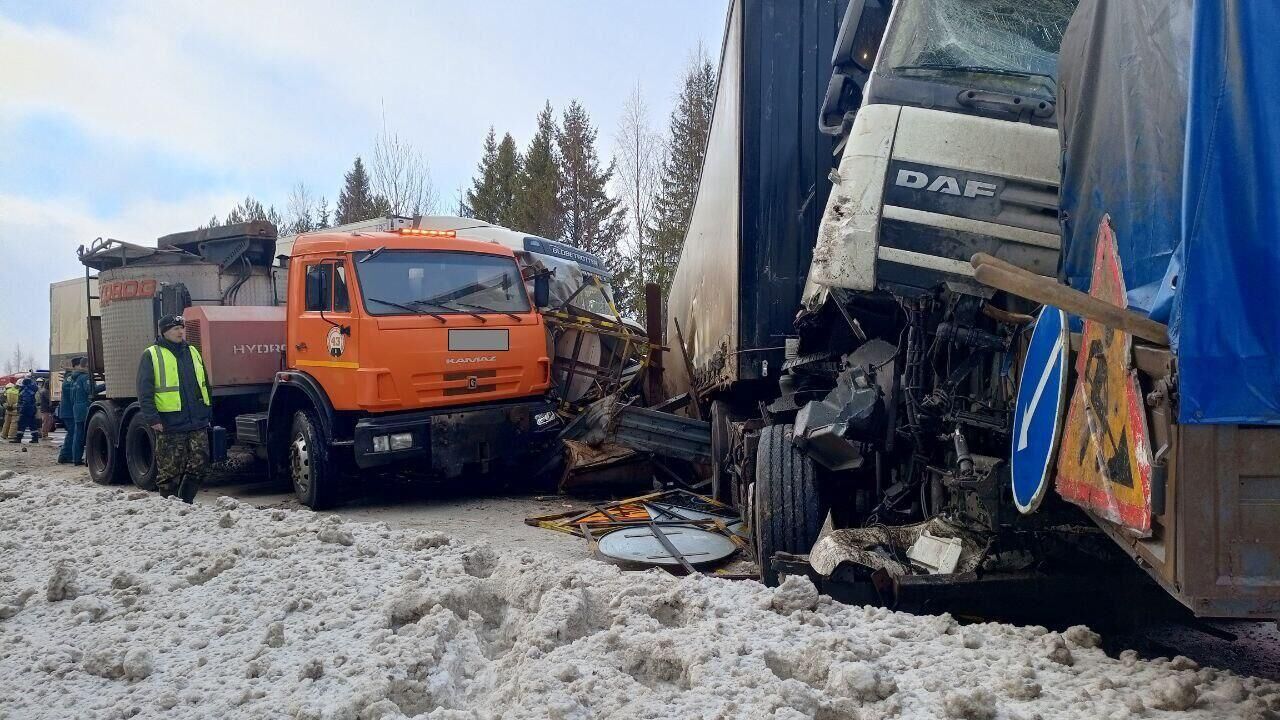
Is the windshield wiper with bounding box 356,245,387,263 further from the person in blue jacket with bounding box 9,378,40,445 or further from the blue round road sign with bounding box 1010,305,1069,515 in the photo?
the person in blue jacket with bounding box 9,378,40,445

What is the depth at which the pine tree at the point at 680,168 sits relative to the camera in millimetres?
28250

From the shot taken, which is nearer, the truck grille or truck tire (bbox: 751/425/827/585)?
truck tire (bbox: 751/425/827/585)

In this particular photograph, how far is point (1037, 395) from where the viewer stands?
2.95m

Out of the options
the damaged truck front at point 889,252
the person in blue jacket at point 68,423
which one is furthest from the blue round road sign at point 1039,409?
the person in blue jacket at point 68,423

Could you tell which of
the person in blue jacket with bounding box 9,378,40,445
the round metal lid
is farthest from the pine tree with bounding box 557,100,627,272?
the round metal lid

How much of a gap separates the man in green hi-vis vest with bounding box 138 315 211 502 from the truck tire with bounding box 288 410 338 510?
3.03 feet

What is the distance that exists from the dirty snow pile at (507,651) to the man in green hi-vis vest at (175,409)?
294 centimetres

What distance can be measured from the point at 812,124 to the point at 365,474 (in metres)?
5.71

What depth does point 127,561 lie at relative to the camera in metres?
4.91

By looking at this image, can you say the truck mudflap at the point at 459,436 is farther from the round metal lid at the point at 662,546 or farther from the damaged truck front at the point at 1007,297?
the damaged truck front at the point at 1007,297

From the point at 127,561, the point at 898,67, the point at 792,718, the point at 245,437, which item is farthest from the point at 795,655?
the point at 245,437

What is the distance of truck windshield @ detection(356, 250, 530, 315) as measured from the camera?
322 inches

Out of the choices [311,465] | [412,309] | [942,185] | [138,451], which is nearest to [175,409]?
[311,465]

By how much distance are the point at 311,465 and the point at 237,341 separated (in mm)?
2144
